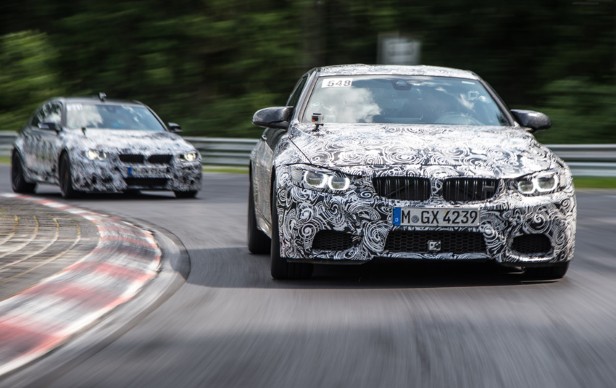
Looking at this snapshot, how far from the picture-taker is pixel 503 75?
110 feet

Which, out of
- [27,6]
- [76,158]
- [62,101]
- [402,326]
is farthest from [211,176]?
[27,6]

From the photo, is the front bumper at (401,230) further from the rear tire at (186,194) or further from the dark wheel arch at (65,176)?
the rear tire at (186,194)

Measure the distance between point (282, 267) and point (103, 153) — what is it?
9208 millimetres

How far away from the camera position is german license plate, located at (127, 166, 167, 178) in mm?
16875

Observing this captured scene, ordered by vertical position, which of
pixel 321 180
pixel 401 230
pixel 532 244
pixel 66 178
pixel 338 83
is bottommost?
pixel 66 178

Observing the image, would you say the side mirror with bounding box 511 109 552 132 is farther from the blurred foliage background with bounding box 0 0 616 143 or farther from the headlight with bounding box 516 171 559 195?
the blurred foliage background with bounding box 0 0 616 143

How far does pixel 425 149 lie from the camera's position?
7922 mm

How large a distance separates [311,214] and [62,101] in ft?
38.0

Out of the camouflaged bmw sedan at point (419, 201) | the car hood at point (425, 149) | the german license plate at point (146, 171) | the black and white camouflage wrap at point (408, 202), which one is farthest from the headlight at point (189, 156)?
the black and white camouflage wrap at point (408, 202)

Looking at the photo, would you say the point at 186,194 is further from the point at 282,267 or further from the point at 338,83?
the point at 282,267

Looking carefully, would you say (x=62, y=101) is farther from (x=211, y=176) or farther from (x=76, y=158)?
(x=211, y=176)

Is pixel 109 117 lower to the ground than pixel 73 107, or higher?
lower

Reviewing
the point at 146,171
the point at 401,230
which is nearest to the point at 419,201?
the point at 401,230

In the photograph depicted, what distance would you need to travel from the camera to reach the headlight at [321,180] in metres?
7.72
